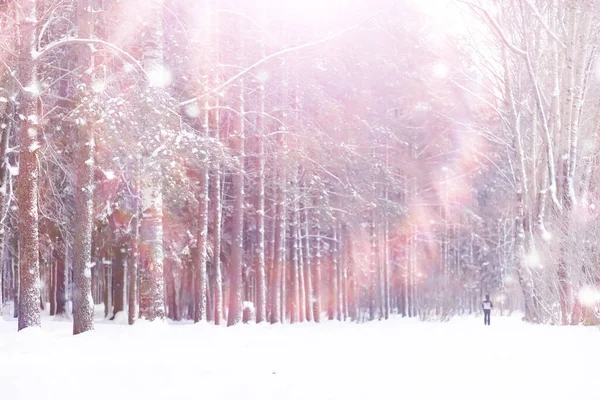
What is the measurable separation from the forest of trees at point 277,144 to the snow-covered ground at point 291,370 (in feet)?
12.4

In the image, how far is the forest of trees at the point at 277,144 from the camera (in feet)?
43.1

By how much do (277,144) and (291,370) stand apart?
47.6 ft

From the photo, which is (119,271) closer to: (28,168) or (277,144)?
(277,144)

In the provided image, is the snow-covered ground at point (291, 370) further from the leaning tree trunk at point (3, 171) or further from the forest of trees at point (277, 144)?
the leaning tree trunk at point (3, 171)

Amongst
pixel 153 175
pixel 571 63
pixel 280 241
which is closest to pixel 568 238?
pixel 571 63

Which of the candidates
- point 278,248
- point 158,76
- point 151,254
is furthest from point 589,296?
point 278,248

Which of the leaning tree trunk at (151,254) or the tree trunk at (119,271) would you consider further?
the tree trunk at (119,271)

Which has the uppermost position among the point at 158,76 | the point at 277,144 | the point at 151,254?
the point at 158,76

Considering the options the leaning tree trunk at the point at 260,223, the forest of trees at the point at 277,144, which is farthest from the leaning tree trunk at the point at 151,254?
the leaning tree trunk at the point at 260,223

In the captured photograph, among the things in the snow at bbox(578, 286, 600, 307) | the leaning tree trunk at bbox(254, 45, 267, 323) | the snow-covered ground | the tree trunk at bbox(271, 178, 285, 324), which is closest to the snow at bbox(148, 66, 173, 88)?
the snow-covered ground

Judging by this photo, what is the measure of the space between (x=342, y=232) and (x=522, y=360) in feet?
85.1

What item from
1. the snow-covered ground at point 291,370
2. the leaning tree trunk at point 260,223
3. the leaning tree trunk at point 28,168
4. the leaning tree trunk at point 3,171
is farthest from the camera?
the leaning tree trunk at point 260,223

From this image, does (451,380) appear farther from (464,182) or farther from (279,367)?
(464,182)

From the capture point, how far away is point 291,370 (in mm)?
7586
